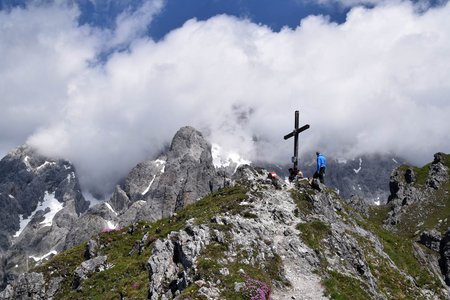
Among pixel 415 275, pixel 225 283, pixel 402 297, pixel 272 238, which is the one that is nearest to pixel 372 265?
pixel 402 297

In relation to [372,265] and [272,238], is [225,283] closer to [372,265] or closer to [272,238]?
[272,238]

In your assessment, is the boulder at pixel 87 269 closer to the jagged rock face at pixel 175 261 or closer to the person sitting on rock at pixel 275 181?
the jagged rock face at pixel 175 261

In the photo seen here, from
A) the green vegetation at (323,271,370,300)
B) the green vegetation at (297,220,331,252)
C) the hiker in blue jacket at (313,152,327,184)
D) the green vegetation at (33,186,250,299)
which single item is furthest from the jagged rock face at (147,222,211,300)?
the hiker in blue jacket at (313,152,327,184)

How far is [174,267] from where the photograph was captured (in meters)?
35.4

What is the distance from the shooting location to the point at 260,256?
121 feet

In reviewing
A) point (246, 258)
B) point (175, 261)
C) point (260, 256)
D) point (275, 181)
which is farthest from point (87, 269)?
point (275, 181)

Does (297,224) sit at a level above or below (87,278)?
above

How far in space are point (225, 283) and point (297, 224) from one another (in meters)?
12.7

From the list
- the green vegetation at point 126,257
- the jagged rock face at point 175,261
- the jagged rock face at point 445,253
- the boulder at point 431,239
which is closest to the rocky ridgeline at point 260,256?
the jagged rock face at point 175,261

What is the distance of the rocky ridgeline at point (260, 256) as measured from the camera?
110 ft

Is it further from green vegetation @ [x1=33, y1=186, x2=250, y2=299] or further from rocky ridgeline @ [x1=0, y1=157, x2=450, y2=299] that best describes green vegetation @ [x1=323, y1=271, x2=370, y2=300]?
green vegetation @ [x1=33, y1=186, x2=250, y2=299]

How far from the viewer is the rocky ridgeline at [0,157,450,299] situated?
33.5m

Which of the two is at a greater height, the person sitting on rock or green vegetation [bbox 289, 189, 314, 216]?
the person sitting on rock

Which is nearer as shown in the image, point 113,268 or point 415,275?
point 113,268
